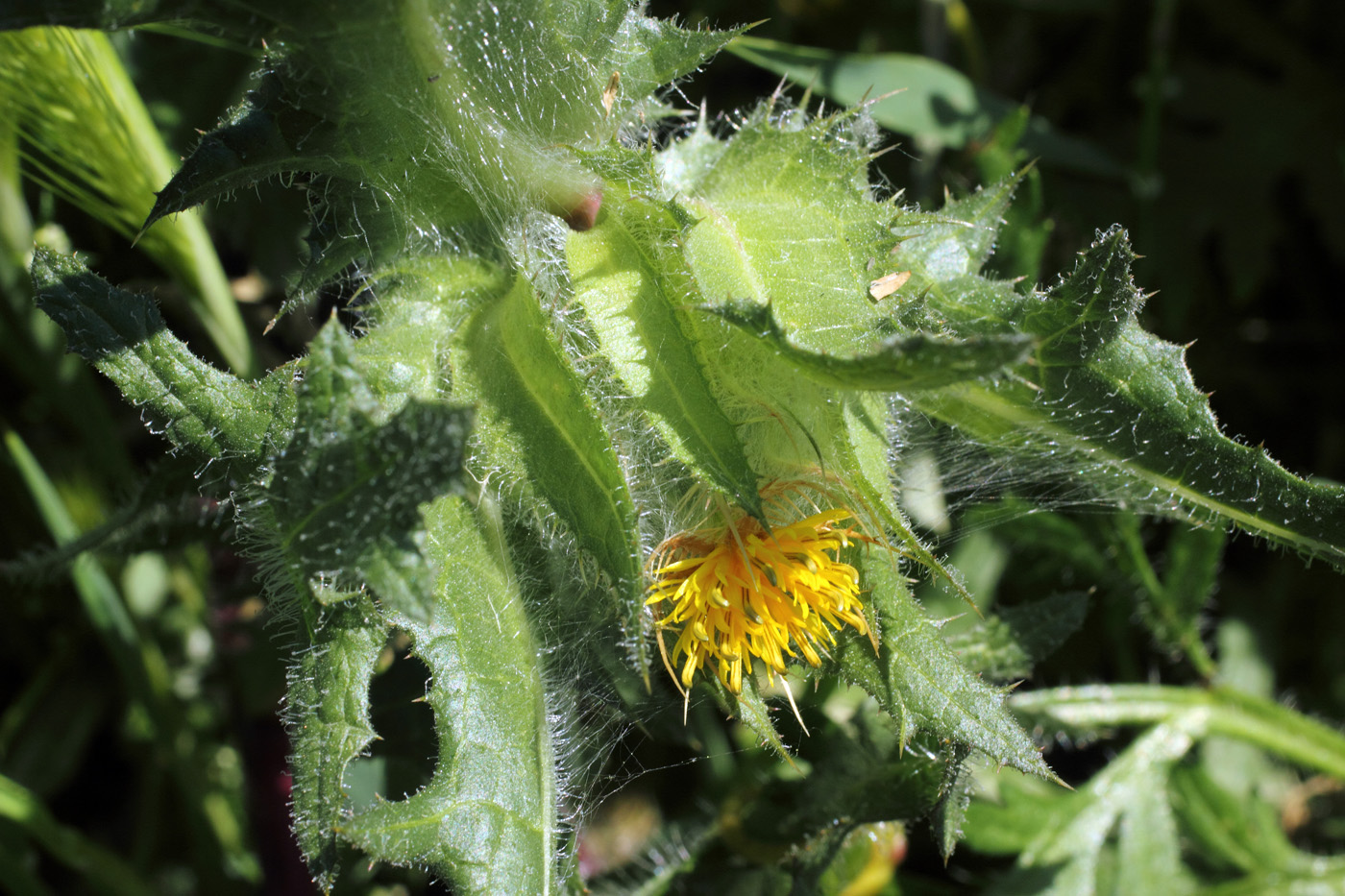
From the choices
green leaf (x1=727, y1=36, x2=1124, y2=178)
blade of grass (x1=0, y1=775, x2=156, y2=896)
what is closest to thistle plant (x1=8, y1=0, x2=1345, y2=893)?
green leaf (x1=727, y1=36, x2=1124, y2=178)

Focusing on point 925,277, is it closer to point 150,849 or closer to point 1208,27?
point 1208,27

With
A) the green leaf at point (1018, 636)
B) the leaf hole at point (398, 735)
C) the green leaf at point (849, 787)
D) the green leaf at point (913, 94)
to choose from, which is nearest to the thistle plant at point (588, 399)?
the green leaf at point (849, 787)

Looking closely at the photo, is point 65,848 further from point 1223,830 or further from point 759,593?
point 1223,830

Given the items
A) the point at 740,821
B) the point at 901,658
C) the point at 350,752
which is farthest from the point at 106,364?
the point at 740,821

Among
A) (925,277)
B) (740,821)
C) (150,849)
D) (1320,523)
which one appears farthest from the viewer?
(150,849)

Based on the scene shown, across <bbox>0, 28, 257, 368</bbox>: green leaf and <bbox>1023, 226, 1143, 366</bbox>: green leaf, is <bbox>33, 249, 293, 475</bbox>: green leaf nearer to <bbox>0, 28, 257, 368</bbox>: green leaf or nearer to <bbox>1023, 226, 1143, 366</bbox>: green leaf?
<bbox>0, 28, 257, 368</bbox>: green leaf

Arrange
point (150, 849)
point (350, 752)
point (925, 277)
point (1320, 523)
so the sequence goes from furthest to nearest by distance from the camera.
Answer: point (150, 849)
point (925, 277)
point (1320, 523)
point (350, 752)

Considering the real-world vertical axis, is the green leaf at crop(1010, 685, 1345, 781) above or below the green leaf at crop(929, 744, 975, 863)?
below

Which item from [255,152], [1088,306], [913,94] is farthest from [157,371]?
[913,94]
